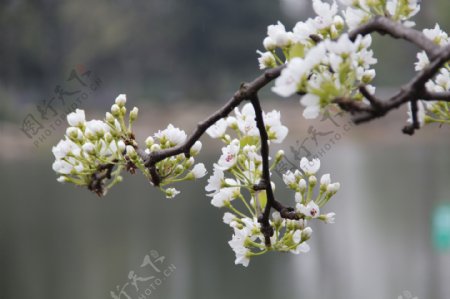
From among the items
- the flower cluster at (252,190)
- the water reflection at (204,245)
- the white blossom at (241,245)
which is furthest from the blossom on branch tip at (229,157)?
the water reflection at (204,245)

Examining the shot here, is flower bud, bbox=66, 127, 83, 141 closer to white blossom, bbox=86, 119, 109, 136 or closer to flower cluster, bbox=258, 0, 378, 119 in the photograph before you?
white blossom, bbox=86, 119, 109, 136

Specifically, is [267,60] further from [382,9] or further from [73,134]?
[73,134]

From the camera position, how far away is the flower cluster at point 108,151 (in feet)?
3.32

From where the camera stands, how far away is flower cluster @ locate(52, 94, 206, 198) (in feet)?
3.32

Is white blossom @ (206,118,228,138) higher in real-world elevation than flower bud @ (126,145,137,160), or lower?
higher

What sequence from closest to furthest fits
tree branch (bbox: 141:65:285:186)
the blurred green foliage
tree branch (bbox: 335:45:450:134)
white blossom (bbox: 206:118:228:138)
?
1. tree branch (bbox: 335:45:450:134)
2. tree branch (bbox: 141:65:285:186)
3. white blossom (bbox: 206:118:228:138)
4. the blurred green foliage

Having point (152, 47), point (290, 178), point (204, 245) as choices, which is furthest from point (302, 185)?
point (152, 47)

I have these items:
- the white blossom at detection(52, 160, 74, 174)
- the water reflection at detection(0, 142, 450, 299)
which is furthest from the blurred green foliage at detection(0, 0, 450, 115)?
the white blossom at detection(52, 160, 74, 174)

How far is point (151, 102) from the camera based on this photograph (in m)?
29.3

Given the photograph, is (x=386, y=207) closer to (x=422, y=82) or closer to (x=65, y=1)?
(x=422, y=82)

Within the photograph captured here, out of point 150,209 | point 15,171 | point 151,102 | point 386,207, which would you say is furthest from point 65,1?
point 386,207

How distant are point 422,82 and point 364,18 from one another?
206 millimetres

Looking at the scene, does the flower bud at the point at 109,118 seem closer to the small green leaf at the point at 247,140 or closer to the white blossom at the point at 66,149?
the white blossom at the point at 66,149

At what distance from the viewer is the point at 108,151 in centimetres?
103
